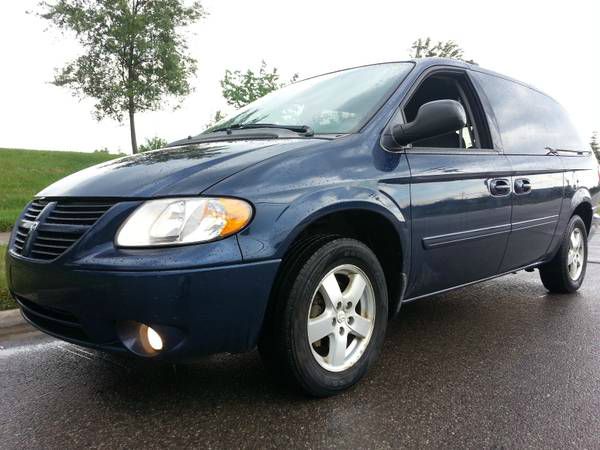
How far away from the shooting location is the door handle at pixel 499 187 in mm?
3301

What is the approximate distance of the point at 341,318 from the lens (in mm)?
2480

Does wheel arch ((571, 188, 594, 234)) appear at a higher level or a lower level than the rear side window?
lower

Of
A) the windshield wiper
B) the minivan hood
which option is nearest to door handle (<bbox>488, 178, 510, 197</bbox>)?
the windshield wiper

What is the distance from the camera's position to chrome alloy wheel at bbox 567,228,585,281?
15.3 feet

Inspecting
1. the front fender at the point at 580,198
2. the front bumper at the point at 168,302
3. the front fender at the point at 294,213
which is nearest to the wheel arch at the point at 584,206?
the front fender at the point at 580,198

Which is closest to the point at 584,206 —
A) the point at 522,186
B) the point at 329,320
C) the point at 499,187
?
the point at 522,186

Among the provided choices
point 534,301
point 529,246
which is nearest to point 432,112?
point 529,246

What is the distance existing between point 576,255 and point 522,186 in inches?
64.5

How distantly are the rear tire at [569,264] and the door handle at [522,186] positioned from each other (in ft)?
3.44

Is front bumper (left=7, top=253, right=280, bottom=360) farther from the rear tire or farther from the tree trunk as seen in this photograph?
the tree trunk

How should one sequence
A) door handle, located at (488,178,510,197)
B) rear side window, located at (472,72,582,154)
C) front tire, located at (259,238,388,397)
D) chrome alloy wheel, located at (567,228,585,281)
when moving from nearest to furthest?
front tire, located at (259,238,388,397), door handle, located at (488,178,510,197), rear side window, located at (472,72,582,154), chrome alloy wheel, located at (567,228,585,281)

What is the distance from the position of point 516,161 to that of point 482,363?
147 cm

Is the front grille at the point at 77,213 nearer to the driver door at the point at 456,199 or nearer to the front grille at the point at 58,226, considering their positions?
the front grille at the point at 58,226

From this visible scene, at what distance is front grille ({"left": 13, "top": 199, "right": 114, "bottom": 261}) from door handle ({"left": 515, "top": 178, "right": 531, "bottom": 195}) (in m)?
2.66
